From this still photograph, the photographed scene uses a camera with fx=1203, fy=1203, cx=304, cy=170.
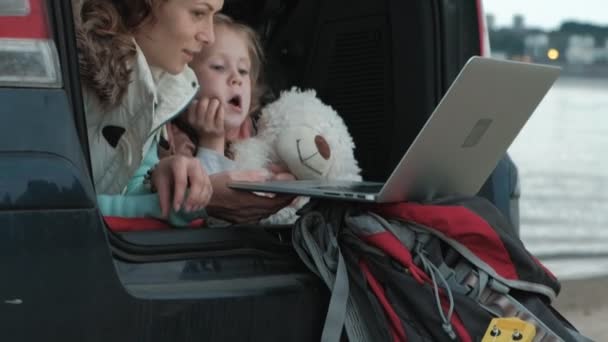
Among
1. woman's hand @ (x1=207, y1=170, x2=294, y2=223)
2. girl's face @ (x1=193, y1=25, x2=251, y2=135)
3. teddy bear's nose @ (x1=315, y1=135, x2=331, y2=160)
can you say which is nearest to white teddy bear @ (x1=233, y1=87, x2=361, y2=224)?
teddy bear's nose @ (x1=315, y1=135, x2=331, y2=160)

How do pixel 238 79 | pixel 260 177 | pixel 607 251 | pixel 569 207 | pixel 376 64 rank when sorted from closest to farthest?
pixel 260 177
pixel 238 79
pixel 376 64
pixel 607 251
pixel 569 207

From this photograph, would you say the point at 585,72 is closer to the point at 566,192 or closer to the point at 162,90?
the point at 566,192

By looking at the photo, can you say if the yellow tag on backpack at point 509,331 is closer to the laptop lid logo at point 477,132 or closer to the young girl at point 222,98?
the laptop lid logo at point 477,132

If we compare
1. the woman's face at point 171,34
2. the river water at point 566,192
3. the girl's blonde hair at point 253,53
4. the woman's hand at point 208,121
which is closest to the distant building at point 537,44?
the river water at point 566,192

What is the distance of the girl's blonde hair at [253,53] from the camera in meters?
3.24

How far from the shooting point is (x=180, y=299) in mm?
2219

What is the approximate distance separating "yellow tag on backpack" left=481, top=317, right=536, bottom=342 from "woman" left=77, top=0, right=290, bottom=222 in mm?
623

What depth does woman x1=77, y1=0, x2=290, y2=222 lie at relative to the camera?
8.27ft

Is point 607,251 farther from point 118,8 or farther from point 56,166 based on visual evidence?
point 56,166

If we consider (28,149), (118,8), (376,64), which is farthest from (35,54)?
(376,64)

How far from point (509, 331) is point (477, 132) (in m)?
0.47

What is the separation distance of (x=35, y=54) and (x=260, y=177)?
817 millimetres

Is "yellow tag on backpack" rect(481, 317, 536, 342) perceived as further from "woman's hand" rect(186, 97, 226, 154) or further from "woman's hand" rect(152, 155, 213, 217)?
"woman's hand" rect(186, 97, 226, 154)

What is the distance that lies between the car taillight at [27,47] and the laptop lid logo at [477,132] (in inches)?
35.6
